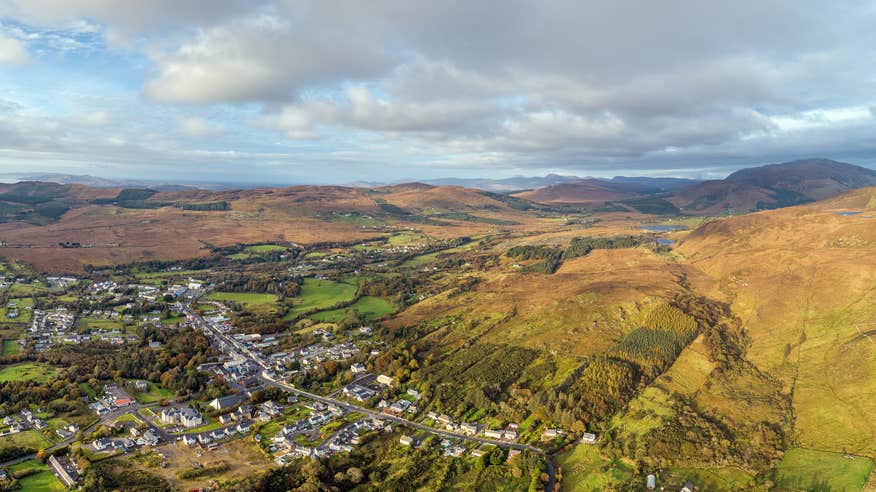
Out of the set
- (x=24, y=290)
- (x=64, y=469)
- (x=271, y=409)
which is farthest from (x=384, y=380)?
(x=24, y=290)

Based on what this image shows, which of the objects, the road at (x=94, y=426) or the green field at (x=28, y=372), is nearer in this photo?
the road at (x=94, y=426)

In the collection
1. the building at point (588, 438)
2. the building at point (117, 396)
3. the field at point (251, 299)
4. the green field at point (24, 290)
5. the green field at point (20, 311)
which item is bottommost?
the building at point (117, 396)

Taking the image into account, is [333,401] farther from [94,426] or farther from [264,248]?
[264,248]

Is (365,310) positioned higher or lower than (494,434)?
higher

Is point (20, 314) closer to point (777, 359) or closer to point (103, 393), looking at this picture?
point (103, 393)

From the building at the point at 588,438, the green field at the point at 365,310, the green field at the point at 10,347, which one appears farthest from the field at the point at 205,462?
the green field at the point at 365,310

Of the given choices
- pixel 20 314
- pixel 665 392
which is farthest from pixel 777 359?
pixel 20 314

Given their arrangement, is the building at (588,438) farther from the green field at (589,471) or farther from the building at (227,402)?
the building at (227,402)
